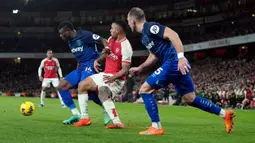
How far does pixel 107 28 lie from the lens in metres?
60.7

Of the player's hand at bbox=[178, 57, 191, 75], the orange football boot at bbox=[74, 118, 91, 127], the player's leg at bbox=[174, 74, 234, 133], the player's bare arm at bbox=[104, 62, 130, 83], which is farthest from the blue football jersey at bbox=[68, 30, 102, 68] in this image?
the player's hand at bbox=[178, 57, 191, 75]

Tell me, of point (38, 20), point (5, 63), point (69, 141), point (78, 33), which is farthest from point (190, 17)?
point (69, 141)

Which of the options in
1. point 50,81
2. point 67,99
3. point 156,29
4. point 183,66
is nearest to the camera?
point 183,66

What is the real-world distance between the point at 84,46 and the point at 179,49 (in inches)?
128

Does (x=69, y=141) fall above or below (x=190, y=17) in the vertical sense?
below

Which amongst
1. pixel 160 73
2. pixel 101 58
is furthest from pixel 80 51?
pixel 160 73

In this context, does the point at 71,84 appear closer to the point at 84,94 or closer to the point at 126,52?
the point at 84,94

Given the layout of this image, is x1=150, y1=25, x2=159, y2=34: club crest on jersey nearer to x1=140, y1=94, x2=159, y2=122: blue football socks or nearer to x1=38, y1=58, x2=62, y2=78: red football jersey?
x1=140, y1=94, x2=159, y2=122: blue football socks

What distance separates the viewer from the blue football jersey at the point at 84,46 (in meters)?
8.65

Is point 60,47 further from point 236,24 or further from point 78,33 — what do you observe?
point 78,33

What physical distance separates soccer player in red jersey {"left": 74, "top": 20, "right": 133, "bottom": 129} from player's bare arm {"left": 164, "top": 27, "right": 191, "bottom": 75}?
1553 millimetres

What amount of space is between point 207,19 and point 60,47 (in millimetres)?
23629

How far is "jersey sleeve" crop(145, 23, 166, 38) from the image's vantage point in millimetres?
6344

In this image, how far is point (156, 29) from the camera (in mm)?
6383
